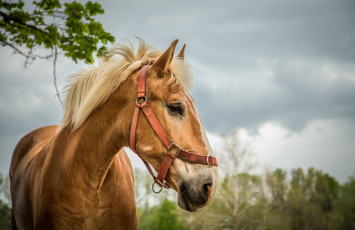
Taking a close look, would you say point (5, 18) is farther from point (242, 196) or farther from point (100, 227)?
point (242, 196)

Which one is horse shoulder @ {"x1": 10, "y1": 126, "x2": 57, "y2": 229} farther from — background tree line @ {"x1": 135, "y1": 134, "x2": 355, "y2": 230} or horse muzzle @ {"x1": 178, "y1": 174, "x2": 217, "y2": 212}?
background tree line @ {"x1": 135, "y1": 134, "x2": 355, "y2": 230}

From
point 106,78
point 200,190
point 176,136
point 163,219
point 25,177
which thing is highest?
point 106,78

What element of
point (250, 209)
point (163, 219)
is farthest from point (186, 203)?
point (163, 219)

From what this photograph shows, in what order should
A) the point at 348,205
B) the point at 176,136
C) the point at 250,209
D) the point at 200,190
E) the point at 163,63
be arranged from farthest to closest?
1. the point at 348,205
2. the point at 250,209
3. the point at 163,63
4. the point at 176,136
5. the point at 200,190

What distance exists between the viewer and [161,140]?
8.45ft

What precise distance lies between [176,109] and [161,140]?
323mm

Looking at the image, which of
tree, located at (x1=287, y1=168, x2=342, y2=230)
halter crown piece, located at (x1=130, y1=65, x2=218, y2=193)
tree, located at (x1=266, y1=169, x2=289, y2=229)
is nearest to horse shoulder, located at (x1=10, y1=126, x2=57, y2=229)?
halter crown piece, located at (x1=130, y1=65, x2=218, y2=193)

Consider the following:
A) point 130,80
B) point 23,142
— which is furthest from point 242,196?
point 130,80

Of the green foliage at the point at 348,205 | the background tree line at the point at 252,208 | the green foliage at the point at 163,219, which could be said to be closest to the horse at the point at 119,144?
the background tree line at the point at 252,208

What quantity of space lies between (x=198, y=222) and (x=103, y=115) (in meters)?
27.0

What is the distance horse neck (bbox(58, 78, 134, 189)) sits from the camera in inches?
114

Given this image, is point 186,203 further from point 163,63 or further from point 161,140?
point 163,63

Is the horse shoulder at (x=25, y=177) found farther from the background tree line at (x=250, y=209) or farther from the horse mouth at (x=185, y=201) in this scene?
the background tree line at (x=250, y=209)

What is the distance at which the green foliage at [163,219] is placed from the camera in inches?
1492
